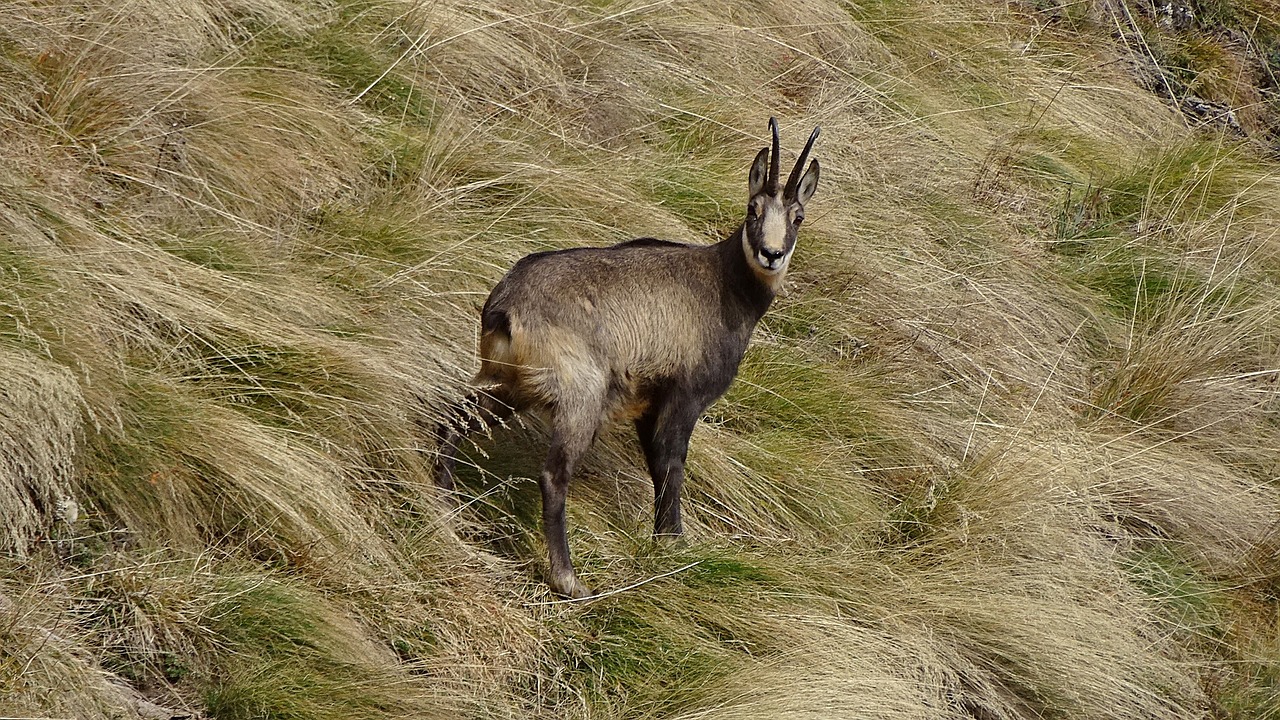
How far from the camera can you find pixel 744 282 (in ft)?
17.1

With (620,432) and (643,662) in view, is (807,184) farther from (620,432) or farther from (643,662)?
(643,662)

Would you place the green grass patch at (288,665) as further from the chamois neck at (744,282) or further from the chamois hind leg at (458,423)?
the chamois neck at (744,282)

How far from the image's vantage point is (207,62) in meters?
6.34

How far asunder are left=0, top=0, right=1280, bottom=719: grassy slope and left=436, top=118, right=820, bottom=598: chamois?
0.93ft

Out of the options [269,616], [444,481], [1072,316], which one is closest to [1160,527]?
[1072,316]

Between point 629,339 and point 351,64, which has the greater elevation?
point 351,64

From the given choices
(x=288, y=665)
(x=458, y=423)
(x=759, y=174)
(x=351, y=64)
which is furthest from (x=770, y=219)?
(x=351, y=64)

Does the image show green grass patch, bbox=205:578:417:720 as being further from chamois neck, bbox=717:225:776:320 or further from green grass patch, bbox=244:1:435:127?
green grass patch, bbox=244:1:435:127

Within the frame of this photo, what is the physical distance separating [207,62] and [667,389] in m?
2.84

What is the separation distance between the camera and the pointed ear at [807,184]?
17.1ft

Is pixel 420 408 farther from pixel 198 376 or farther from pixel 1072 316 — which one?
pixel 1072 316

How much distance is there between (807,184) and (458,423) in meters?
1.57

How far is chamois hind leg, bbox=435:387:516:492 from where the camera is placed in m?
4.84

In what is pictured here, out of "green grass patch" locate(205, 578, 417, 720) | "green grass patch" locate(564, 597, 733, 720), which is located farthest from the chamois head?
"green grass patch" locate(205, 578, 417, 720)
